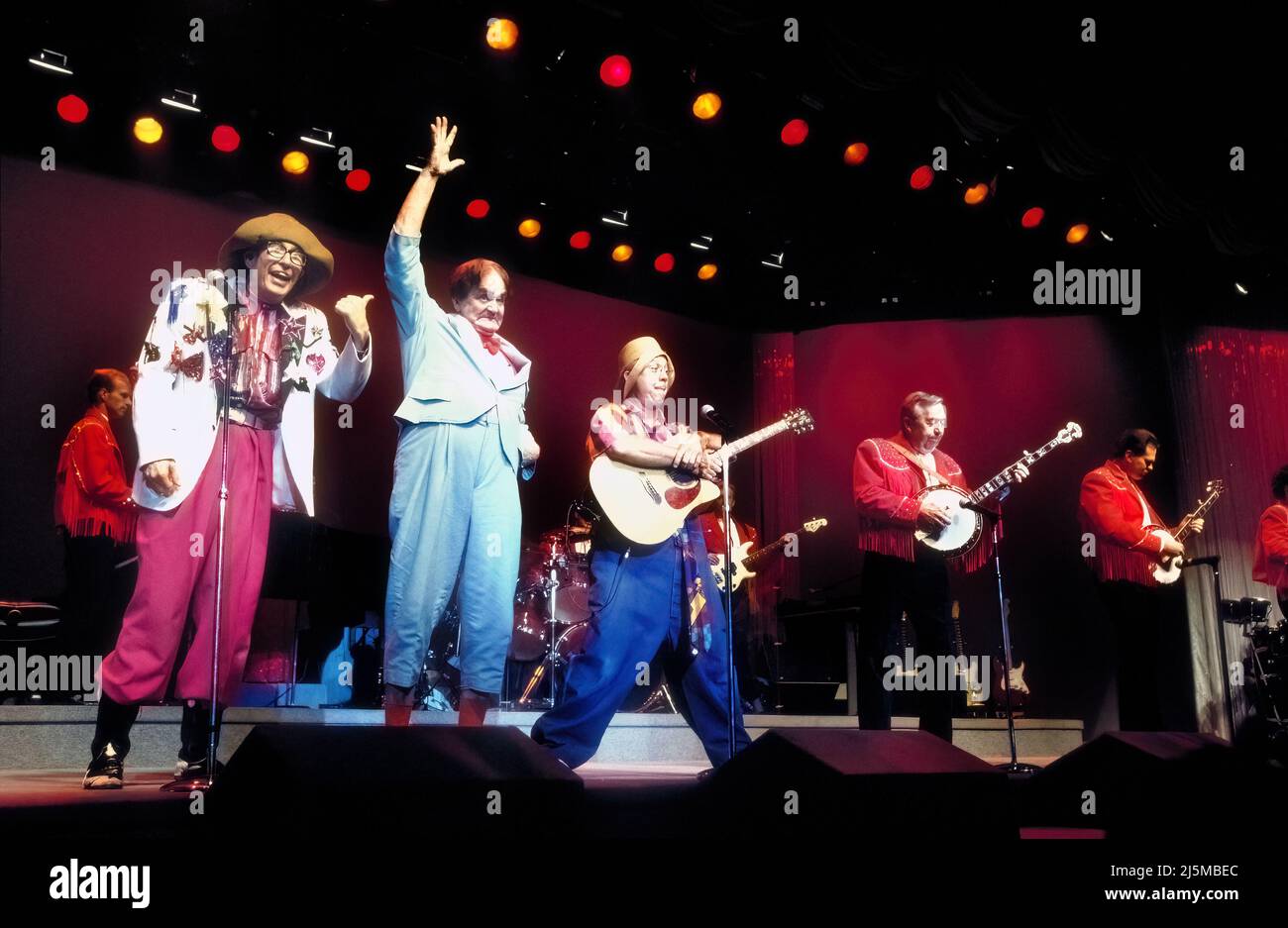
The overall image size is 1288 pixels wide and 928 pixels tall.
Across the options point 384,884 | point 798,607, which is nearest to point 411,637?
point 384,884

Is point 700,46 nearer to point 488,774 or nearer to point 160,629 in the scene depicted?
point 160,629

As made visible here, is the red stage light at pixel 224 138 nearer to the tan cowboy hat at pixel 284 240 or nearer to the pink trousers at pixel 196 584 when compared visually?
the tan cowboy hat at pixel 284 240

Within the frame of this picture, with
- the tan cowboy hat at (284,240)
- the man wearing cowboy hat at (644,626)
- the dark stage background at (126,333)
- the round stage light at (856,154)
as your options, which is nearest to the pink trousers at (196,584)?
the tan cowboy hat at (284,240)

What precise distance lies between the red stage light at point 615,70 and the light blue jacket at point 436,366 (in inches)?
121

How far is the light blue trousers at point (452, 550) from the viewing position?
3.90 m

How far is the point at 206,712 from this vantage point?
3916mm

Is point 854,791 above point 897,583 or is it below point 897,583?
below

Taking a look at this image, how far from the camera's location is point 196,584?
392 cm

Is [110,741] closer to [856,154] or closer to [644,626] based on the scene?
[644,626]

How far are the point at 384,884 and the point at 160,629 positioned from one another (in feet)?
6.50

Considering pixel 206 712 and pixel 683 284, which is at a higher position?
pixel 683 284

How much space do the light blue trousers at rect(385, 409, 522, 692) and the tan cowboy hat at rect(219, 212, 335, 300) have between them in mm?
861

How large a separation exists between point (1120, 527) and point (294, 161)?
5876 millimetres

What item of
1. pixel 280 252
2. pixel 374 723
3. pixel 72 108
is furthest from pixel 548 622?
pixel 72 108
